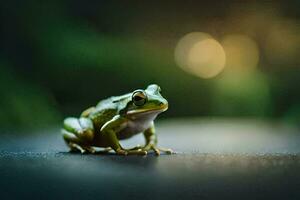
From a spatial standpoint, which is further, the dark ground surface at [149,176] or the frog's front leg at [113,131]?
the frog's front leg at [113,131]

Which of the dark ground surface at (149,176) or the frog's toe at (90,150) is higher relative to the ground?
the frog's toe at (90,150)

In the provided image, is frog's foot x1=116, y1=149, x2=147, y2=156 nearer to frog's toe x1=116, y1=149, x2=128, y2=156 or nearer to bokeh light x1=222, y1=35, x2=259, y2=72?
frog's toe x1=116, y1=149, x2=128, y2=156

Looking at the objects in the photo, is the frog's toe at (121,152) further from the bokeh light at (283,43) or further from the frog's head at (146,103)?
the bokeh light at (283,43)

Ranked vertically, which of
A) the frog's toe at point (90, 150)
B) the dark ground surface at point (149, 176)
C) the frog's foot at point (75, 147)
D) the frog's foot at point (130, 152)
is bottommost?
the dark ground surface at point (149, 176)

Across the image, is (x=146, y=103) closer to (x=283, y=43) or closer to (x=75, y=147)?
(x=75, y=147)

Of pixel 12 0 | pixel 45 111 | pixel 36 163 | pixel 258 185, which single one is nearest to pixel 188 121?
pixel 45 111

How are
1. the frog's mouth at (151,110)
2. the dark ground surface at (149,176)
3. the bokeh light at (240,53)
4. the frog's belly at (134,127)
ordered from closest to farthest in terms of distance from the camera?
the dark ground surface at (149,176)
the frog's mouth at (151,110)
the frog's belly at (134,127)
the bokeh light at (240,53)

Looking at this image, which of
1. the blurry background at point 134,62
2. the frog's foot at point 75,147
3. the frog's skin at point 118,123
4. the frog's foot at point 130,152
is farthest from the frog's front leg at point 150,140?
the blurry background at point 134,62

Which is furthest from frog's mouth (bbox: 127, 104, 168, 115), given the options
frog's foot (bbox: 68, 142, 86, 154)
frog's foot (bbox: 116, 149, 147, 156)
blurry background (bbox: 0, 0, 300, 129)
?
blurry background (bbox: 0, 0, 300, 129)
